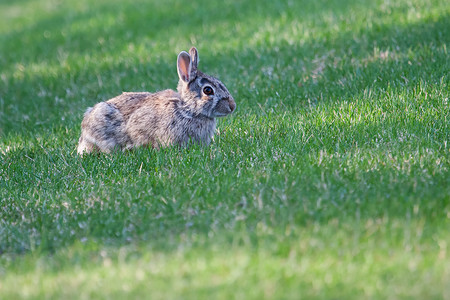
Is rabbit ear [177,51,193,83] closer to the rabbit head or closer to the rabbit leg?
the rabbit head

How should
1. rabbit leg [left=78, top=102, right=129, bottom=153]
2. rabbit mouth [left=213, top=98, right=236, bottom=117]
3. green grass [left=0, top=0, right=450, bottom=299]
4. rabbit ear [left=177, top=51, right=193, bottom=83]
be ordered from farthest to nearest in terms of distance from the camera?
1. rabbit leg [left=78, top=102, right=129, bottom=153]
2. rabbit ear [left=177, top=51, right=193, bottom=83]
3. rabbit mouth [left=213, top=98, right=236, bottom=117]
4. green grass [left=0, top=0, right=450, bottom=299]

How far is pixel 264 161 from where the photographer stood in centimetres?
676

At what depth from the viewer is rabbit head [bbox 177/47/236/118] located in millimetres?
7594

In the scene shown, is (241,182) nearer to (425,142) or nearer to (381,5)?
(425,142)

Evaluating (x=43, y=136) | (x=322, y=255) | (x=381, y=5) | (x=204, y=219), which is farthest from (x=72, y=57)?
(x=322, y=255)

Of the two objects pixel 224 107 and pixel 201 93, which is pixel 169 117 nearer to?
pixel 201 93

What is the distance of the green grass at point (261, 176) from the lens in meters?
4.61

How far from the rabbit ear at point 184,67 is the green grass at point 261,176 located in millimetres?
892

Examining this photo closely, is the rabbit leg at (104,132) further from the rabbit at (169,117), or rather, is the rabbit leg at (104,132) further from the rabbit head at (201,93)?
the rabbit head at (201,93)

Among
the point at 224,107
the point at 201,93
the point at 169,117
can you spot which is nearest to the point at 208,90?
the point at 201,93

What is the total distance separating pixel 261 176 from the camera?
247 inches

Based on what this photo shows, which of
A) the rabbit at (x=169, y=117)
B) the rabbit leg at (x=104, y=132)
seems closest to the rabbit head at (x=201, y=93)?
the rabbit at (x=169, y=117)

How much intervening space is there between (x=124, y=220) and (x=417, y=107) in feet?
13.0

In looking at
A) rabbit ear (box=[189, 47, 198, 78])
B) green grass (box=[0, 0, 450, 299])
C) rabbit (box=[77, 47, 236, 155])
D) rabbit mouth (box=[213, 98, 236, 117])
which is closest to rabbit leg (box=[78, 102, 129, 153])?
rabbit (box=[77, 47, 236, 155])
